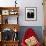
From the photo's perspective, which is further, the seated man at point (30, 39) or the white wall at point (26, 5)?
the white wall at point (26, 5)

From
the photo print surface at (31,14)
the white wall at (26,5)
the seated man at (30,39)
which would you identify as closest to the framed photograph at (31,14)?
the photo print surface at (31,14)

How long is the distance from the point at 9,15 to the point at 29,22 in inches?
33.1

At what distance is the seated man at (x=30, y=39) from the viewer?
5.79 metres

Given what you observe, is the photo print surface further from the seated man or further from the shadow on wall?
the seated man

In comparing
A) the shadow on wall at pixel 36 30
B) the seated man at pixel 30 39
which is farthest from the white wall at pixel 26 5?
the seated man at pixel 30 39

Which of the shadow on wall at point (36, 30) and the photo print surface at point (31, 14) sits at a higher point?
the photo print surface at point (31, 14)

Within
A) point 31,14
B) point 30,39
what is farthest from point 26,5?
point 30,39

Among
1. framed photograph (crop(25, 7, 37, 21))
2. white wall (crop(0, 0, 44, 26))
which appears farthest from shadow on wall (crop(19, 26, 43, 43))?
framed photograph (crop(25, 7, 37, 21))

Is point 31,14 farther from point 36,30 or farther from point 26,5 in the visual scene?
point 36,30

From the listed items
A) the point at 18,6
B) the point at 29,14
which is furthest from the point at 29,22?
the point at 18,6

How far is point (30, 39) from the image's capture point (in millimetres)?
5824

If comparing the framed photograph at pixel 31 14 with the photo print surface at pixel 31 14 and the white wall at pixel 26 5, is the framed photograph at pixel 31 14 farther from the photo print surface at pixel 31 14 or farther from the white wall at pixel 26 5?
the white wall at pixel 26 5

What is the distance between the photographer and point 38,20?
20.9 ft

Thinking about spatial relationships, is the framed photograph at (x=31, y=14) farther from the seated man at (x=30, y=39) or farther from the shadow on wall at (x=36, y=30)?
the seated man at (x=30, y=39)
